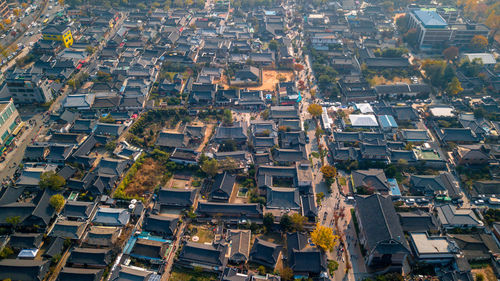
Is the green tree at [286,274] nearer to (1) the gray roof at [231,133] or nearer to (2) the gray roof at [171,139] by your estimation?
(1) the gray roof at [231,133]

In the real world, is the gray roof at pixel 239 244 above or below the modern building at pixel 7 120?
below

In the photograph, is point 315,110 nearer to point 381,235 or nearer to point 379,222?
point 379,222

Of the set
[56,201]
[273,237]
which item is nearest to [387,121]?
[273,237]

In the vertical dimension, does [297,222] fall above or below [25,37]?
below

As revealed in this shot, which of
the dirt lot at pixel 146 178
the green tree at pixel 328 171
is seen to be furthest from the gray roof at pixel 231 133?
the green tree at pixel 328 171

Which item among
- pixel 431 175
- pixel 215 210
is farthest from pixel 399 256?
pixel 215 210

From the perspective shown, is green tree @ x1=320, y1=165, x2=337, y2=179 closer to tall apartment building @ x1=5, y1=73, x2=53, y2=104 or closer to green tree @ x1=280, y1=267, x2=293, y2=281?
green tree @ x1=280, y1=267, x2=293, y2=281
